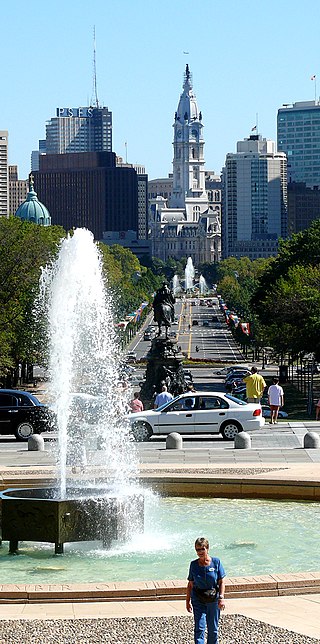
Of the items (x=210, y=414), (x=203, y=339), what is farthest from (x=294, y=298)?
(x=203, y=339)

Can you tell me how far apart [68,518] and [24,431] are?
55.2 ft

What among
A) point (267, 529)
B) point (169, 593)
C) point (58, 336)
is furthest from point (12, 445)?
point (169, 593)

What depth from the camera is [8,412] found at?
38125 mm

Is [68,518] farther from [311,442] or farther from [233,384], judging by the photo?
[233,384]

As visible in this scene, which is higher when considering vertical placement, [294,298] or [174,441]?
[294,298]

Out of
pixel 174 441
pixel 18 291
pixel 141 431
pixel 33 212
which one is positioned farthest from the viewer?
pixel 33 212

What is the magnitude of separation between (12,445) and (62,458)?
12452 millimetres

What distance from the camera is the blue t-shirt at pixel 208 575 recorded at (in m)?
15.0

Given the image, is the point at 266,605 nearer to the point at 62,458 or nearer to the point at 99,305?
the point at 62,458

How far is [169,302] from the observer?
5206 centimetres

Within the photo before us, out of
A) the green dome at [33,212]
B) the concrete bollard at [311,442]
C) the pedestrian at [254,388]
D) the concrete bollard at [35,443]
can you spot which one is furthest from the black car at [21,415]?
the green dome at [33,212]

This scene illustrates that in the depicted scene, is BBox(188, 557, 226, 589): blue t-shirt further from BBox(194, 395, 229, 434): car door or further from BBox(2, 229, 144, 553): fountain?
BBox(194, 395, 229, 434): car door

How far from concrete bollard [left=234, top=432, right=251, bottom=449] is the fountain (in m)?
2.45

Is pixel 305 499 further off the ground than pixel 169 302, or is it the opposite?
pixel 169 302
